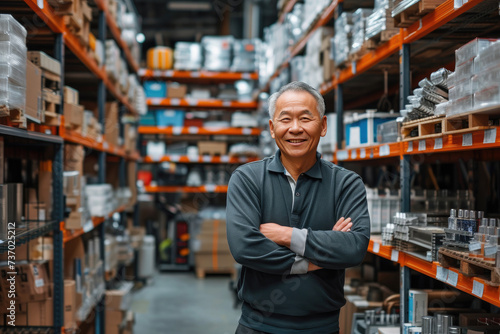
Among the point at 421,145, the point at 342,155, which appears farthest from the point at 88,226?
the point at 421,145

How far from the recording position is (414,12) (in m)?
2.70

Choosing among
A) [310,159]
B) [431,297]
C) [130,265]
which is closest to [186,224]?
[130,265]

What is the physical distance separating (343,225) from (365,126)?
167cm

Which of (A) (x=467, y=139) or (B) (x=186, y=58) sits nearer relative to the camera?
(A) (x=467, y=139)

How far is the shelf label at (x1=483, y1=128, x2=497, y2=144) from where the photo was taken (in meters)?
1.97

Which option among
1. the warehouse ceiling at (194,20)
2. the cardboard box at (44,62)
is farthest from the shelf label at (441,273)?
the warehouse ceiling at (194,20)

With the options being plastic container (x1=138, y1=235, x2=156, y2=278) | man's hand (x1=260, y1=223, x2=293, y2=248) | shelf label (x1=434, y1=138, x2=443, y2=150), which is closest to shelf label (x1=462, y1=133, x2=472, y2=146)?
shelf label (x1=434, y1=138, x2=443, y2=150)

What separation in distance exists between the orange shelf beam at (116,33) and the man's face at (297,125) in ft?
9.58

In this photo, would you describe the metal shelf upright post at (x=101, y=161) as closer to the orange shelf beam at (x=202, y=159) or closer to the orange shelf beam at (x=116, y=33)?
the orange shelf beam at (x=116, y=33)

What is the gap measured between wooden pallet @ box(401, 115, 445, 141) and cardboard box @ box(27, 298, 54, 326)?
2.46 meters

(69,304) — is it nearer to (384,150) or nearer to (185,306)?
(384,150)

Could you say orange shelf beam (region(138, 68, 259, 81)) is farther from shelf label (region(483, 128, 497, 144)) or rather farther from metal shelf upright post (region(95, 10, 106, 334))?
shelf label (region(483, 128, 497, 144))

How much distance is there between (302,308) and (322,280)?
0.15m

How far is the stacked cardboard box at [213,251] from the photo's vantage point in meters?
8.05
